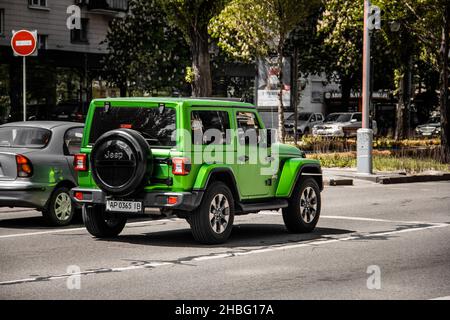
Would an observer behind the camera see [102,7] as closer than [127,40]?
No

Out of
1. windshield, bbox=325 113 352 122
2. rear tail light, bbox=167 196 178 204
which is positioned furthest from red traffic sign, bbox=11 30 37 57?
windshield, bbox=325 113 352 122

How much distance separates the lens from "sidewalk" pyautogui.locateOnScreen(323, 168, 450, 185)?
2355 cm

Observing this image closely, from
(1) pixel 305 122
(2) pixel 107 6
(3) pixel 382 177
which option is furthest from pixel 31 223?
(1) pixel 305 122

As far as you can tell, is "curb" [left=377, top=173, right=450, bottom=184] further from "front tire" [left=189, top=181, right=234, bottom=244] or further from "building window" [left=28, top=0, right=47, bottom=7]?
"building window" [left=28, top=0, right=47, bottom=7]

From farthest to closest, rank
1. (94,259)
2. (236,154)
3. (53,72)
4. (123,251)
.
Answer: (53,72) → (236,154) → (123,251) → (94,259)

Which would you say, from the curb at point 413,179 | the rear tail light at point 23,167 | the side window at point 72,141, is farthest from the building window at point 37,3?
the rear tail light at point 23,167

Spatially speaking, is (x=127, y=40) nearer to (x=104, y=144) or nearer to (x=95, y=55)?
(x=95, y=55)

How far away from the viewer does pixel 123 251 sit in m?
11.1

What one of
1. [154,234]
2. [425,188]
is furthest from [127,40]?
[154,234]

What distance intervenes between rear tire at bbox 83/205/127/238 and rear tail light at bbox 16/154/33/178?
1.67 m

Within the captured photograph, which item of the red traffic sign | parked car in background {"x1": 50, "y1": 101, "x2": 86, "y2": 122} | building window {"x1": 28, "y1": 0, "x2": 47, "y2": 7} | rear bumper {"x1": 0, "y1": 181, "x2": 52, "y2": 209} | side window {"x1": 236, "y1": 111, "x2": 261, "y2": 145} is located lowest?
rear bumper {"x1": 0, "y1": 181, "x2": 52, "y2": 209}

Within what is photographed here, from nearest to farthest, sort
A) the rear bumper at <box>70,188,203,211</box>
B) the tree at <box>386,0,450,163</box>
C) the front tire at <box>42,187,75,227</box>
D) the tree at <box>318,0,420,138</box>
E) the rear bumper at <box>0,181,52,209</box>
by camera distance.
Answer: the rear bumper at <box>70,188,203,211</box>
the rear bumper at <box>0,181,52,209</box>
the front tire at <box>42,187,75,227</box>
the tree at <box>386,0,450,163</box>
the tree at <box>318,0,420,138</box>

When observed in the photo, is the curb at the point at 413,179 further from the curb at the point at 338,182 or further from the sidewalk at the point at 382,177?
the curb at the point at 338,182
